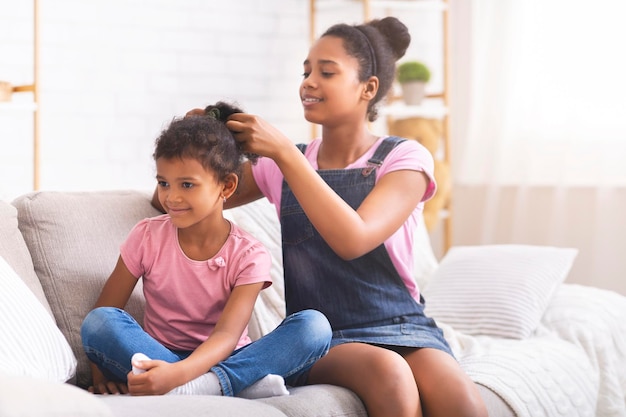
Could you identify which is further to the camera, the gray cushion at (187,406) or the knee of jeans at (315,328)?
the knee of jeans at (315,328)

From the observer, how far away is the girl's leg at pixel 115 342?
1.64 meters

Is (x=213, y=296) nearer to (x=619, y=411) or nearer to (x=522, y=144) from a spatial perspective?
(x=619, y=411)

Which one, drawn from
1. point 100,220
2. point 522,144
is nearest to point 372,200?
point 100,220

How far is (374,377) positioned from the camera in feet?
5.78

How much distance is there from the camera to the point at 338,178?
2.02 meters

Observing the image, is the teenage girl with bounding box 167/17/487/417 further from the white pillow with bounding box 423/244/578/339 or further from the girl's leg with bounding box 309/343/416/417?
the white pillow with bounding box 423/244/578/339

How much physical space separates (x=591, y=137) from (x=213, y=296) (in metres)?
2.37

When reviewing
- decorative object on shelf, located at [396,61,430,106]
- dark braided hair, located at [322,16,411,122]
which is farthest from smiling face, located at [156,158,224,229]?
decorative object on shelf, located at [396,61,430,106]

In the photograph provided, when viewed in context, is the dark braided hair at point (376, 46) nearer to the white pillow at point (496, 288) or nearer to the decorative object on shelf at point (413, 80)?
the white pillow at point (496, 288)

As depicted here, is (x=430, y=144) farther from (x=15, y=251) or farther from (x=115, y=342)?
(x=115, y=342)

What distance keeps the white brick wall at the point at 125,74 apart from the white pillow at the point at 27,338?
1.64 m

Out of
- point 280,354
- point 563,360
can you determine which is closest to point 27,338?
point 280,354

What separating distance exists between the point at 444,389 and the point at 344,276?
338 mm

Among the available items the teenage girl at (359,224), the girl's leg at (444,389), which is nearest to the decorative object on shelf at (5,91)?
the teenage girl at (359,224)
